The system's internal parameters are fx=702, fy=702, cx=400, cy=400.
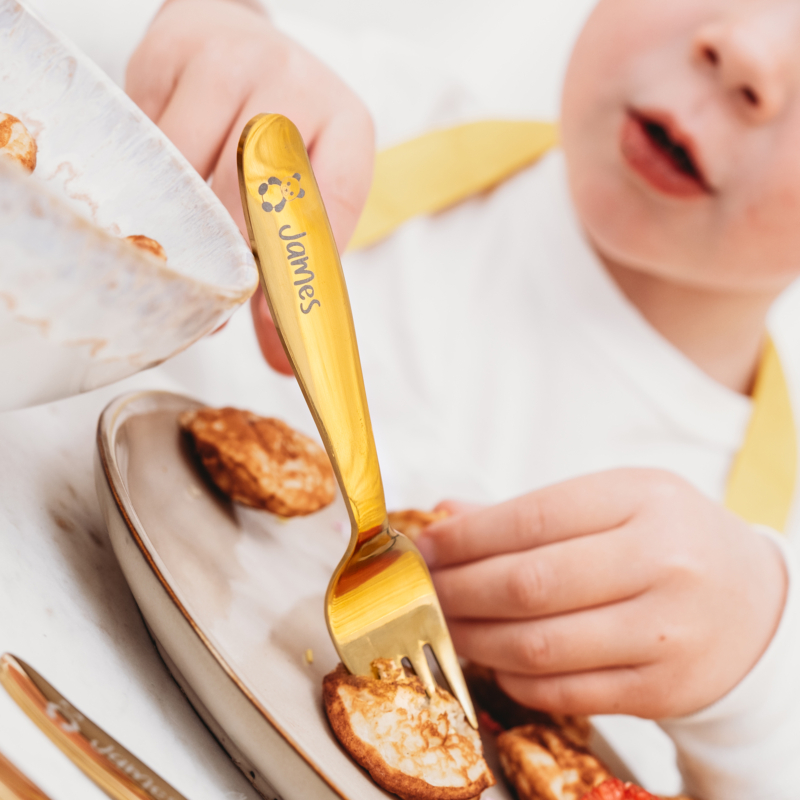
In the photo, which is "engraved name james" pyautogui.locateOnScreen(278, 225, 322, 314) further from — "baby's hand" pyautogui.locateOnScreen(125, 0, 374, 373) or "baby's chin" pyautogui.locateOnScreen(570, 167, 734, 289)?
"baby's chin" pyautogui.locateOnScreen(570, 167, 734, 289)

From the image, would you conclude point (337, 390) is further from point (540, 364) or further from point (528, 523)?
point (540, 364)

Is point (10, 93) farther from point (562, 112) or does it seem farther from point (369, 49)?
point (369, 49)

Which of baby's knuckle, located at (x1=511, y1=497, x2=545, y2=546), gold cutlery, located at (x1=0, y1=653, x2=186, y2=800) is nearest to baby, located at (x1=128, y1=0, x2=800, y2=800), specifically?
baby's knuckle, located at (x1=511, y1=497, x2=545, y2=546)

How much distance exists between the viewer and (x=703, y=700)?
0.35m

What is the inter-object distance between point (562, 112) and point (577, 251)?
0.56ft

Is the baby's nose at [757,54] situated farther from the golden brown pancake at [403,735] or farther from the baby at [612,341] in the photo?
the golden brown pancake at [403,735]

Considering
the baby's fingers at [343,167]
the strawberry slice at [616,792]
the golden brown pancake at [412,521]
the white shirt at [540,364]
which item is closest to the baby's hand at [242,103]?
the baby's fingers at [343,167]

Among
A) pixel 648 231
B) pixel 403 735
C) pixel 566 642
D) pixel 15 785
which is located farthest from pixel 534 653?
pixel 648 231

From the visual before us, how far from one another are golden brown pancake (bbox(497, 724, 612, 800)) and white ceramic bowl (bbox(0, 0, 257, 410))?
0.20m

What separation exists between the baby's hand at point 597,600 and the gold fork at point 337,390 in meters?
0.07

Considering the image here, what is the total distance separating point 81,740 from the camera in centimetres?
18

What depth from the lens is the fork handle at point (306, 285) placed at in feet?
0.74

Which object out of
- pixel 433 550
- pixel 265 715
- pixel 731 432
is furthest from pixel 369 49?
pixel 265 715

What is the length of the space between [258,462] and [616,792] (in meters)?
0.19
